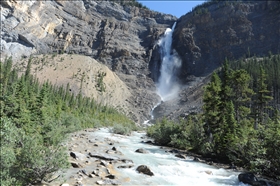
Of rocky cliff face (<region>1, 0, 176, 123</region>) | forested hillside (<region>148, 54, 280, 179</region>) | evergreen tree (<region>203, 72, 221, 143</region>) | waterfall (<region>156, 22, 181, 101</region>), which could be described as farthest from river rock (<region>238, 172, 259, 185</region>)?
waterfall (<region>156, 22, 181, 101</region>)

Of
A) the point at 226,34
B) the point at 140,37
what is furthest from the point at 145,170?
the point at 140,37

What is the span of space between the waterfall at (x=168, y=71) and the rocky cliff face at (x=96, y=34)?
626 centimetres

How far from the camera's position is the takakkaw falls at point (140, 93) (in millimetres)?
16250

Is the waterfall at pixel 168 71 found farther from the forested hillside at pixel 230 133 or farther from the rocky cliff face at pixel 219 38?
the forested hillside at pixel 230 133

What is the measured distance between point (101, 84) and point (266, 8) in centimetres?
11368

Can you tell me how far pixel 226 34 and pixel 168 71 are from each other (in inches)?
1749

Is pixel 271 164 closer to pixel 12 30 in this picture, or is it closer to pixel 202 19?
pixel 12 30

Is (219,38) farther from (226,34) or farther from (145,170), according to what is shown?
(145,170)

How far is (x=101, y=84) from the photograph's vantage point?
389ft

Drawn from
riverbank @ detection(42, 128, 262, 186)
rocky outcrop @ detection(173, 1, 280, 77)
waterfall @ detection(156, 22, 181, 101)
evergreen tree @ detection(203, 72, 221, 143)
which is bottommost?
riverbank @ detection(42, 128, 262, 186)

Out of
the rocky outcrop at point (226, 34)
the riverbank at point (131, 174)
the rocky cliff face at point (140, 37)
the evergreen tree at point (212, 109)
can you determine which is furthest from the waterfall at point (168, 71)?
the riverbank at point (131, 174)

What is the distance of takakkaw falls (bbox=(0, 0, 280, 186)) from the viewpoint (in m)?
16.2

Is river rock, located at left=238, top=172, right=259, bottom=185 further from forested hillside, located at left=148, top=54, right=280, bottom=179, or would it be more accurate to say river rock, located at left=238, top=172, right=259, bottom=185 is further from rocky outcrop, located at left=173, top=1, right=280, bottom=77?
rocky outcrop, located at left=173, top=1, right=280, bottom=77

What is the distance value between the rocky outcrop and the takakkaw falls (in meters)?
0.69
